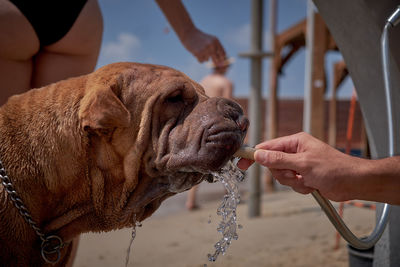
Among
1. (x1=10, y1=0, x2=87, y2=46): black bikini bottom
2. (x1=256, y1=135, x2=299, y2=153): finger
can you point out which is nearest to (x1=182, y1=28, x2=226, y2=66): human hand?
(x1=10, y1=0, x2=87, y2=46): black bikini bottom

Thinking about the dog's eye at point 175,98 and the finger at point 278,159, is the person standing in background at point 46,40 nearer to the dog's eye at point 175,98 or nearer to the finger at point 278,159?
the dog's eye at point 175,98

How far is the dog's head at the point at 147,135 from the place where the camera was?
1.35 meters

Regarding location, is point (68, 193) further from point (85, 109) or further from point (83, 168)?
point (85, 109)

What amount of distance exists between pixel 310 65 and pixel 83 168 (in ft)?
17.5

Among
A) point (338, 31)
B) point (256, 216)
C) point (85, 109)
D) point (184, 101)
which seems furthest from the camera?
point (256, 216)

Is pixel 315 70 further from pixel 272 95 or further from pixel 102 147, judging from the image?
pixel 102 147

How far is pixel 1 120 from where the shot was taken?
139cm

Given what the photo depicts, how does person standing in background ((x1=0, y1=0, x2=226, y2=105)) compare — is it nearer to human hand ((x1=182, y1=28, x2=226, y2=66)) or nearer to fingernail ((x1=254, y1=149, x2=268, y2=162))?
human hand ((x1=182, y1=28, x2=226, y2=66))

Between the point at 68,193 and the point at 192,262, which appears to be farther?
the point at 192,262

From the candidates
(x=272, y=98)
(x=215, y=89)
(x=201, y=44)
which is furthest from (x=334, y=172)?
(x=272, y=98)

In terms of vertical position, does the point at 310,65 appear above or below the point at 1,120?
below

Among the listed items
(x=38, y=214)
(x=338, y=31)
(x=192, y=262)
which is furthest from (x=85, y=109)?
(x=192, y=262)

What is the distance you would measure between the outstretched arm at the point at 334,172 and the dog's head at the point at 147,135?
0.74ft

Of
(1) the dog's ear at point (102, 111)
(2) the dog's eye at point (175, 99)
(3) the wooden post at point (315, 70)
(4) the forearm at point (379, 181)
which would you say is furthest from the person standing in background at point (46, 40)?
(3) the wooden post at point (315, 70)
